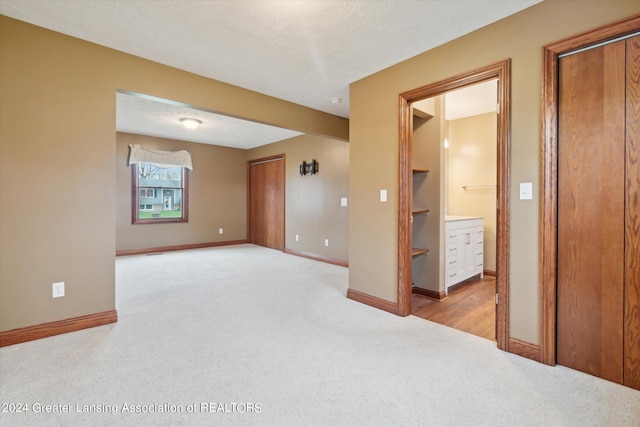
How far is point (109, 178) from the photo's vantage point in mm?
2547

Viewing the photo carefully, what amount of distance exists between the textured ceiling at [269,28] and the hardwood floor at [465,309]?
7.95 ft

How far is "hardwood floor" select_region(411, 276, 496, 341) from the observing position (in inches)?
101

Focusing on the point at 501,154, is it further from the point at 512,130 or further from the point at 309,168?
the point at 309,168

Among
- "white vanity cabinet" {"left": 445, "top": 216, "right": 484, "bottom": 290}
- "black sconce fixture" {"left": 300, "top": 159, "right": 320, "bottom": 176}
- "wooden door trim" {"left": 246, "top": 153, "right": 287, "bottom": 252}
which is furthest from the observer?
"wooden door trim" {"left": 246, "top": 153, "right": 287, "bottom": 252}

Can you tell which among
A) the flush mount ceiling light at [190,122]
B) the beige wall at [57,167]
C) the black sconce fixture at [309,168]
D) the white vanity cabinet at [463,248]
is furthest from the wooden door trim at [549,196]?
the flush mount ceiling light at [190,122]

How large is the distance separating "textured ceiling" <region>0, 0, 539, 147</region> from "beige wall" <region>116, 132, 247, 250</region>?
388cm

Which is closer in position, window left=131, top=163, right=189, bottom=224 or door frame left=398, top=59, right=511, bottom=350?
door frame left=398, top=59, right=511, bottom=350

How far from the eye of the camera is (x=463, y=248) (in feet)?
12.5

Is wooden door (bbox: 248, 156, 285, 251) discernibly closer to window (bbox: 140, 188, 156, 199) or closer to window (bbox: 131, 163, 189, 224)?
window (bbox: 131, 163, 189, 224)

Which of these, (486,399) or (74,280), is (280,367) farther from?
(74,280)

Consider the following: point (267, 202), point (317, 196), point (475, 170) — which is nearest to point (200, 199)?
point (267, 202)

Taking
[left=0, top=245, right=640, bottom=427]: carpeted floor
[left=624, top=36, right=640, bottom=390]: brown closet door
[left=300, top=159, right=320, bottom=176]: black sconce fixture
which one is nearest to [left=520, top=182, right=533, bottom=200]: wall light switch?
[left=624, top=36, right=640, bottom=390]: brown closet door

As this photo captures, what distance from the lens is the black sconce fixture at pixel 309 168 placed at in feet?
18.2

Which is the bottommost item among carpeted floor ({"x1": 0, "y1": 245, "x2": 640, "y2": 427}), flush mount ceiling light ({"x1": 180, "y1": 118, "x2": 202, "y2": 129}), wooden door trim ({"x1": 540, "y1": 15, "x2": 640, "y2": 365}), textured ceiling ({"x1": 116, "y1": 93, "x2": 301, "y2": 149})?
carpeted floor ({"x1": 0, "y1": 245, "x2": 640, "y2": 427})
